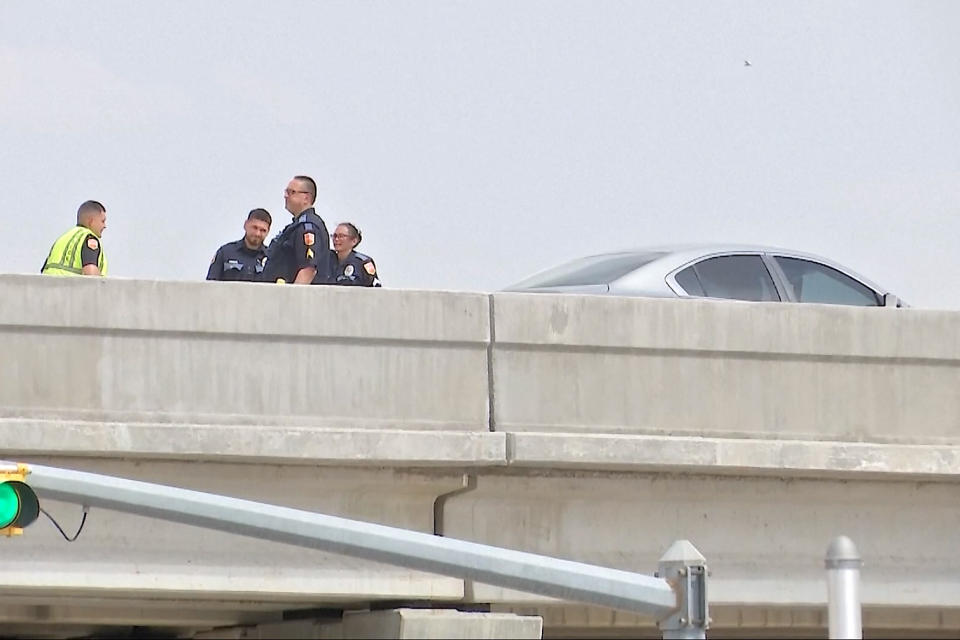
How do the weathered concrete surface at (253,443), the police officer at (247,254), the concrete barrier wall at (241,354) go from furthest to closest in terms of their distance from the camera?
A: the police officer at (247,254) < the concrete barrier wall at (241,354) < the weathered concrete surface at (253,443)

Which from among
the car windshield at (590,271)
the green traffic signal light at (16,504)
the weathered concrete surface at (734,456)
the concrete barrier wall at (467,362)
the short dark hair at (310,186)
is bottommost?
the green traffic signal light at (16,504)

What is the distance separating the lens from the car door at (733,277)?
48.4ft

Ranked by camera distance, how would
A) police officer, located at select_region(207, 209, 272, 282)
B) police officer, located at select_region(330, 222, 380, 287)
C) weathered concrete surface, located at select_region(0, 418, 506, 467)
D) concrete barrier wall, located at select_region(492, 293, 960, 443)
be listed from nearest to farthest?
weathered concrete surface, located at select_region(0, 418, 506, 467) → concrete barrier wall, located at select_region(492, 293, 960, 443) → police officer, located at select_region(207, 209, 272, 282) → police officer, located at select_region(330, 222, 380, 287)

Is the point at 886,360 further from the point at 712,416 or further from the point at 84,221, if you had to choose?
the point at 84,221

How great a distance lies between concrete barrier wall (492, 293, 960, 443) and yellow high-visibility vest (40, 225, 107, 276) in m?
3.73

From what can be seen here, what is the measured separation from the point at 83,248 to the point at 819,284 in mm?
5839

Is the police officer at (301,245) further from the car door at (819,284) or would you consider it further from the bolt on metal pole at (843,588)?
the bolt on metal pole at (843,588)

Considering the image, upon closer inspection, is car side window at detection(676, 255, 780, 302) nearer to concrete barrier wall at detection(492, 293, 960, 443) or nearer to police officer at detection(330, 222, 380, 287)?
concrete barrier wall at detection(492, 293, 960, 443)

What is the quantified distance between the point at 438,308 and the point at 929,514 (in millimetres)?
4055

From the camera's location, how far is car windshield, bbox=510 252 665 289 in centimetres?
1477

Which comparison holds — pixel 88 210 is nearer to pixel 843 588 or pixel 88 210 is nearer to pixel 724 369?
pixel 724 369

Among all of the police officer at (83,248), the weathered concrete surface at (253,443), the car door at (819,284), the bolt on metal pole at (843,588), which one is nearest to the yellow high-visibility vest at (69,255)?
the police officer at (83,248)

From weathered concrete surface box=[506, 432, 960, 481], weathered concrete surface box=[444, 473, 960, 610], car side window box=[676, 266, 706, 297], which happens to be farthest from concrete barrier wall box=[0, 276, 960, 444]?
car side window box=[676, 266, 706, 297]

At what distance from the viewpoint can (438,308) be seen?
12250 mm
